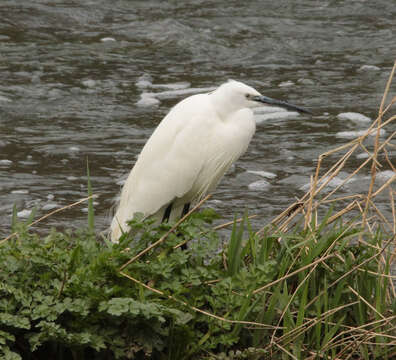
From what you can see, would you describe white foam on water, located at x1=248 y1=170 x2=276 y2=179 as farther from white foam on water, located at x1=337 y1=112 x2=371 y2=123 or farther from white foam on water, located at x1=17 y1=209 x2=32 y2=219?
white foam on water, located at x1=17 y1=209 x2=32 y2=219

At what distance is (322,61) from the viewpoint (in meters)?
8.03

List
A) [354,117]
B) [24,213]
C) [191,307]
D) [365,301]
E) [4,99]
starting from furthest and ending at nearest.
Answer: [4,99] → [354,117] → [24,213] → [365,301] → [191,307]

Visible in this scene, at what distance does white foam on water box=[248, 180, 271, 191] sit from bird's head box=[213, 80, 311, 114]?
60.0 inches

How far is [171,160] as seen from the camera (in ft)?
12.5

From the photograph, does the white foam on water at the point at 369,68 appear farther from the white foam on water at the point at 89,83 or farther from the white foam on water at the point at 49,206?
the white foam on water at the point at 49,206

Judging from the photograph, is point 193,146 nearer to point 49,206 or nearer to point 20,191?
point 49,206

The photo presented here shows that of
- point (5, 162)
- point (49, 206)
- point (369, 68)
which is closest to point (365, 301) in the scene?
point (49, 206)

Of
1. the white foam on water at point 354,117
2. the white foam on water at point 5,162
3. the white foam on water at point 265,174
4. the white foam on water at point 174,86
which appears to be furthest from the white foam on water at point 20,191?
the white foam on water at point 354,117

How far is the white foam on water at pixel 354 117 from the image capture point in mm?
6402

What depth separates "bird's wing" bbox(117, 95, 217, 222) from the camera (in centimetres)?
377

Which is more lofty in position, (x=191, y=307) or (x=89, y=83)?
(x=191, y=307)

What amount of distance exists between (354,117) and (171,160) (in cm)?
300

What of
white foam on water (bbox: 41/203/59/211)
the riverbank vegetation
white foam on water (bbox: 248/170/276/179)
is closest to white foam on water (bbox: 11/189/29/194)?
white foam on water (bbox: 41/203/59/211)

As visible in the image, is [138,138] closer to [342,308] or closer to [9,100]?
[9,100]
